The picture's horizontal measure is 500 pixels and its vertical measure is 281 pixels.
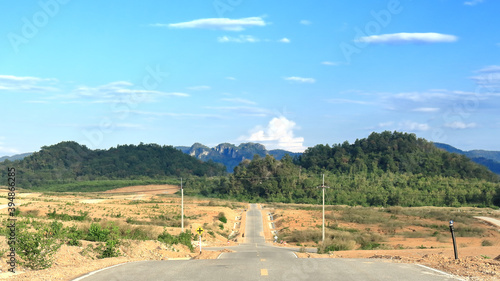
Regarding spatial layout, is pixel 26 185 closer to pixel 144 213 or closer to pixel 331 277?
pixel 144 213

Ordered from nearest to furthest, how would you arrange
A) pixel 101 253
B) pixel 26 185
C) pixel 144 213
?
pixel 101 253
pixel 144 213
pixel 26 185

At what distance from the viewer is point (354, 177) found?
13375cm

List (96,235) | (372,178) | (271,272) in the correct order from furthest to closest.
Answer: (372,178) → (96,235) → (271,272)

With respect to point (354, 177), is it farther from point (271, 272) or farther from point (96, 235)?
point (271, 272)

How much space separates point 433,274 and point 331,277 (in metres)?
2.96

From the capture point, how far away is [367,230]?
6644 cm

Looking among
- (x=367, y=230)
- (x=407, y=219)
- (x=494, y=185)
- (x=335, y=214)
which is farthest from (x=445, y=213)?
(x=494, y=185)

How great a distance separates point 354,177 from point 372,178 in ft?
15.6

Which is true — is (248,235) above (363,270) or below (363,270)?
below

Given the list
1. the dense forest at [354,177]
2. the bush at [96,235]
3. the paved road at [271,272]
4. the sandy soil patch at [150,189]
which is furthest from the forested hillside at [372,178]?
the paved road at [271,272]

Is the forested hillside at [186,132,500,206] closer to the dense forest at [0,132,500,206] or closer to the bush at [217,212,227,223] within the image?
the dense forest at [0,132,500,206]

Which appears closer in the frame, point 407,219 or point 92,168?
point 407,219

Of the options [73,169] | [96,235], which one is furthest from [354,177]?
[96,235]

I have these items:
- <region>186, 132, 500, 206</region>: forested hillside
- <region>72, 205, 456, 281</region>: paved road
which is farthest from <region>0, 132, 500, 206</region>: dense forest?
<region>72, 205, 456, 281</region>: paved road
